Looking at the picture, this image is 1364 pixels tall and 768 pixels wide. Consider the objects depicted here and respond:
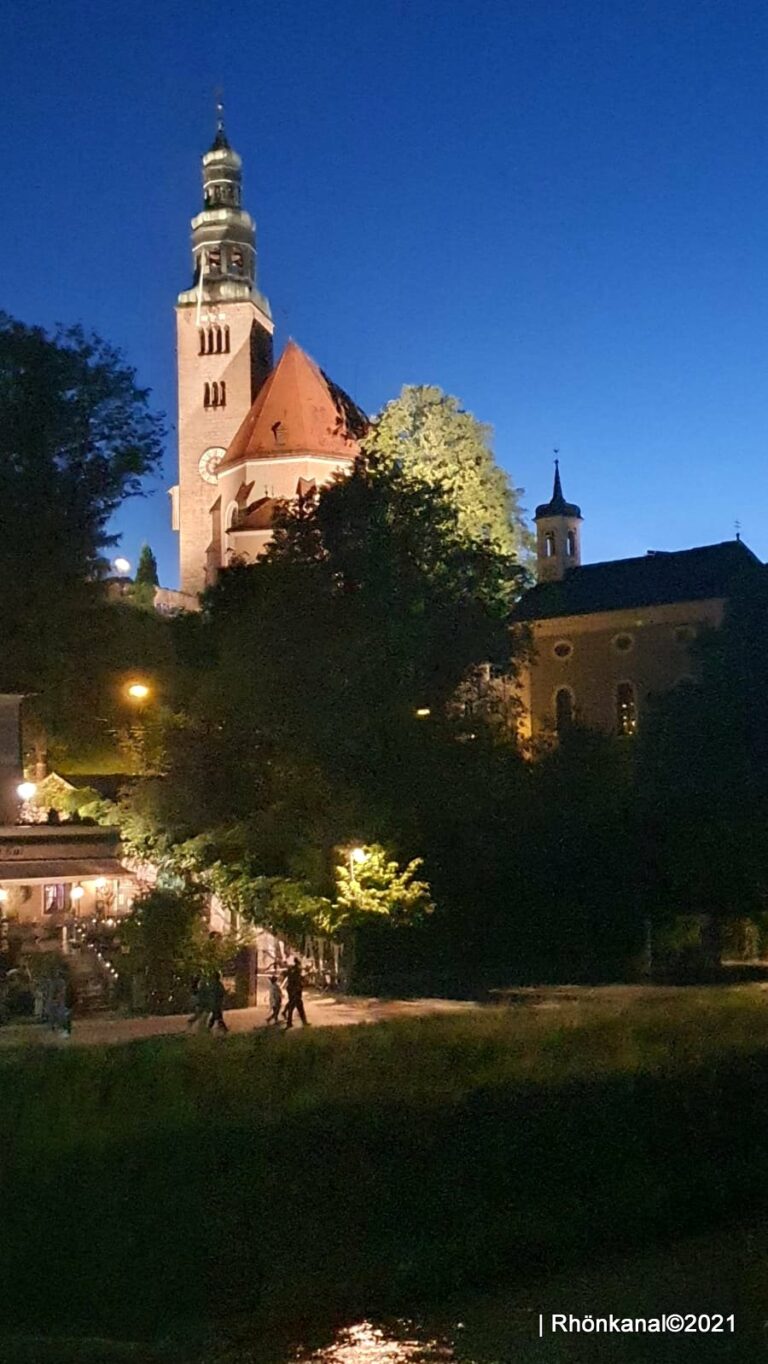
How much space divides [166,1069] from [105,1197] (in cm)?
126

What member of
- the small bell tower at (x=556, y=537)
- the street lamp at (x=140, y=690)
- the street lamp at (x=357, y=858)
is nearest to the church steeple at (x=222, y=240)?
the small bell tower at (x=556, y=537)

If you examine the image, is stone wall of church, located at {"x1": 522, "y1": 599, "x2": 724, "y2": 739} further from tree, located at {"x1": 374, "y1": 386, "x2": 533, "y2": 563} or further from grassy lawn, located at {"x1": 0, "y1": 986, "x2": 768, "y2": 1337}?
grassy lawn, located at {"x1": 0, "y1": 986, "x2": 768, "y2": 1337}

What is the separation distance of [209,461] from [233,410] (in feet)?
10.6

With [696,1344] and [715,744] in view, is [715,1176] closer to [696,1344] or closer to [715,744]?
[696,1344]

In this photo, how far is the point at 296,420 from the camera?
74125 mm

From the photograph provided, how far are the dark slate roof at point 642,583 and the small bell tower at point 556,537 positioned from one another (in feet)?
13.0

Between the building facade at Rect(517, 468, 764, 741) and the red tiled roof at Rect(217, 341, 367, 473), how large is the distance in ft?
46.4

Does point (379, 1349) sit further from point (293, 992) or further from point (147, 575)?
point (147, 575)

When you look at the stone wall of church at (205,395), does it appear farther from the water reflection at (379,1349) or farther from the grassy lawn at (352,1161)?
the water reflection at (379,1349)

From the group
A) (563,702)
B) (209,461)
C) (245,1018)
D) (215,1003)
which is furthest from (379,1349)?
(209,461)

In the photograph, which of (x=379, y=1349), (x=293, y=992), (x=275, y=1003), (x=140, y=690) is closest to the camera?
(x=379, y=1349)

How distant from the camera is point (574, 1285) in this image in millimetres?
10531

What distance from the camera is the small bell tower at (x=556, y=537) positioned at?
2790 inches

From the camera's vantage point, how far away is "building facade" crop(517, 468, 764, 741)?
194 feet
